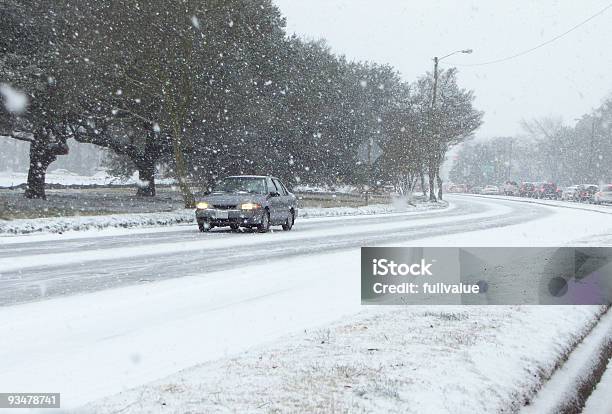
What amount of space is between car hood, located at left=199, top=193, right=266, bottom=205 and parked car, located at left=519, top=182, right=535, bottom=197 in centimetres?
5870

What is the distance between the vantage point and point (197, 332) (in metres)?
6.23

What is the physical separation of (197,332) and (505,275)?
495cm

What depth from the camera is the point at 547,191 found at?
68.1 meters

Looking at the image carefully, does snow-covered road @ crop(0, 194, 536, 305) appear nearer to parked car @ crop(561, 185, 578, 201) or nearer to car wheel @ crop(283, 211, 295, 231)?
car wheel @ crop(283, 211, 295, 231)

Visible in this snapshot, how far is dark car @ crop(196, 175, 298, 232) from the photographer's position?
1784cm

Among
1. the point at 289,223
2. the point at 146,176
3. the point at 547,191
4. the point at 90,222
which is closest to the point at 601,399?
the point at 289,223

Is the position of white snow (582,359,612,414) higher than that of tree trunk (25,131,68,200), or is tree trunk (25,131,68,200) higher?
tree trunk (25,131,68,200)

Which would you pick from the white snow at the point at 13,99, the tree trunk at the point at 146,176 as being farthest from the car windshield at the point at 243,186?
the tree trunk at the point at 146,176

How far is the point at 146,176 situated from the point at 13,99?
13.4 meters

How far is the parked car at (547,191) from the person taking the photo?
6738 cm

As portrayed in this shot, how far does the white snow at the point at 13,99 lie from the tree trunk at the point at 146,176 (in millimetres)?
11252

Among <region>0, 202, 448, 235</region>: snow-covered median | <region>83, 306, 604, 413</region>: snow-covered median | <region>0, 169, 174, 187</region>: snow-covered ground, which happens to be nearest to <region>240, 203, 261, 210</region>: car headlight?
<region>0, 202, 448, 235</region>: snow-covered median

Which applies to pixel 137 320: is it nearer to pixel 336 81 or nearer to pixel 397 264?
pixel 397 264

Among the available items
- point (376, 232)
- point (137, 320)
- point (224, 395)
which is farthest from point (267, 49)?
point (224, 395)
